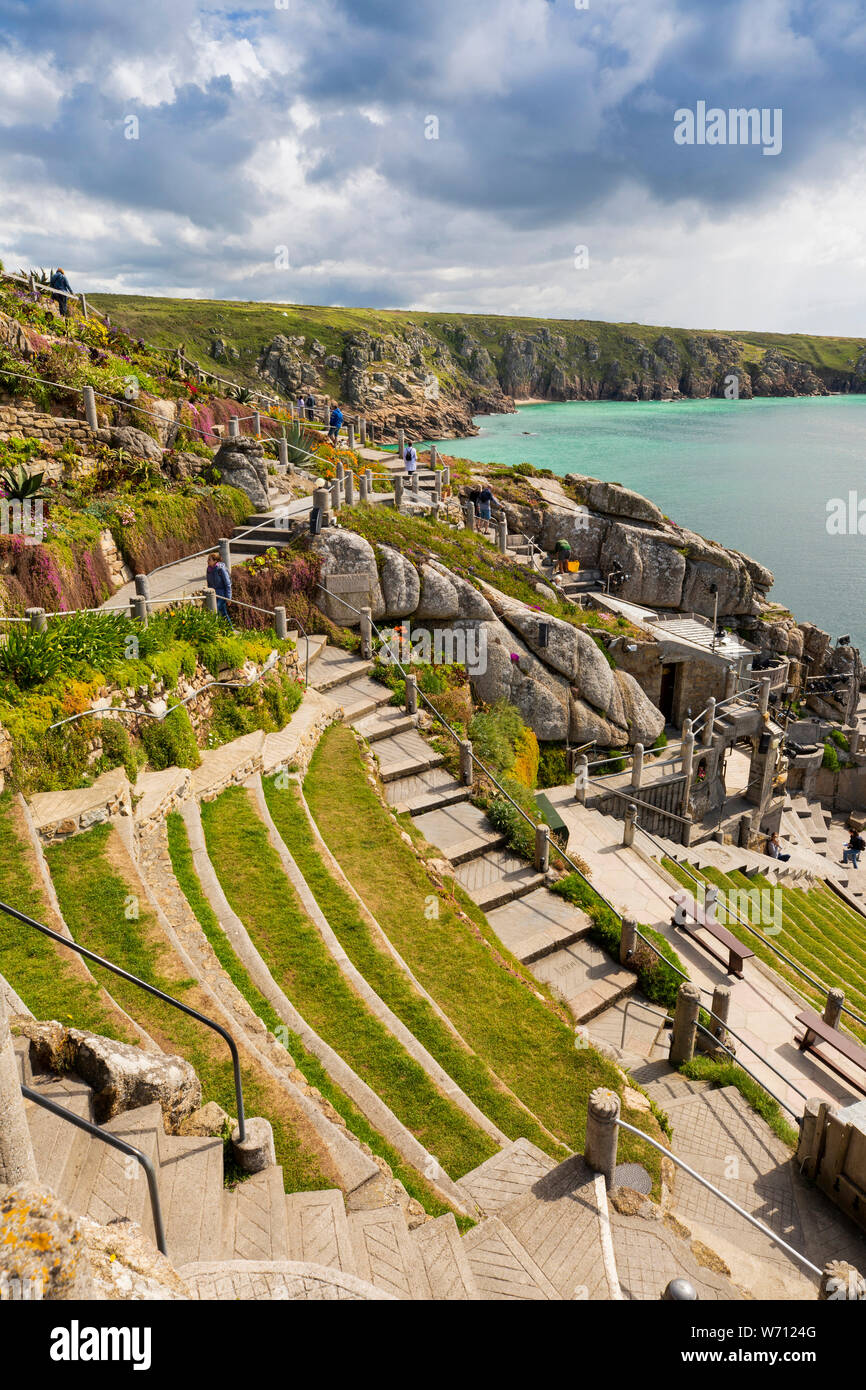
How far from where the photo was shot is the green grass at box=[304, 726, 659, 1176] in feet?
29.9

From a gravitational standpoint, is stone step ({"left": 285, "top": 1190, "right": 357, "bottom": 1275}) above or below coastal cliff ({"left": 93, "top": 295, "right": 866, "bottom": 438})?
below

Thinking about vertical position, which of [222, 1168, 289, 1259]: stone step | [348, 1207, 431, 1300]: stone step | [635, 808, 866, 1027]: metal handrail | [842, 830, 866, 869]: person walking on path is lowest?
[842, 830, 866, 869]: person walking on path

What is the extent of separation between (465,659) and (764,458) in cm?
9809

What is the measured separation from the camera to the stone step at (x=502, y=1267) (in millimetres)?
5820

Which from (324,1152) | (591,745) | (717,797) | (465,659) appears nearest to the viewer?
(324,1152)

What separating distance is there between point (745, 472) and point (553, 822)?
90235 mm

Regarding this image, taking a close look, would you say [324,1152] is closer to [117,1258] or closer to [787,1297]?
[117,1258]

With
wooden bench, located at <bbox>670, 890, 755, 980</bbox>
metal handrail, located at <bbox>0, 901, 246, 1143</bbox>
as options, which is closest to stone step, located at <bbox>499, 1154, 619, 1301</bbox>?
metal handrail, located at <bbox>0, 901, 246, 1143</bbox>

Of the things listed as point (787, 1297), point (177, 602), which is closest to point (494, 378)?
point (177, 602)

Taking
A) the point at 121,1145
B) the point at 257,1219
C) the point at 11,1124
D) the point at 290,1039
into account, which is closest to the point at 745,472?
the point at 290,1039

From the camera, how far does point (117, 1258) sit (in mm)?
3670

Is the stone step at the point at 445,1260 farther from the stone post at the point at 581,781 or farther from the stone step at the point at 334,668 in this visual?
the stone post at the point at 581,781

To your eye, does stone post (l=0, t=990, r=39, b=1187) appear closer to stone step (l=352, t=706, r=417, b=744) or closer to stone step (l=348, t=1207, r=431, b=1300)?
stone step (l=348, t=1207, r=431, b=1300)

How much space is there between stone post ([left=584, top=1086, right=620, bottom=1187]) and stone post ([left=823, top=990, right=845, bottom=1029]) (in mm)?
8404
